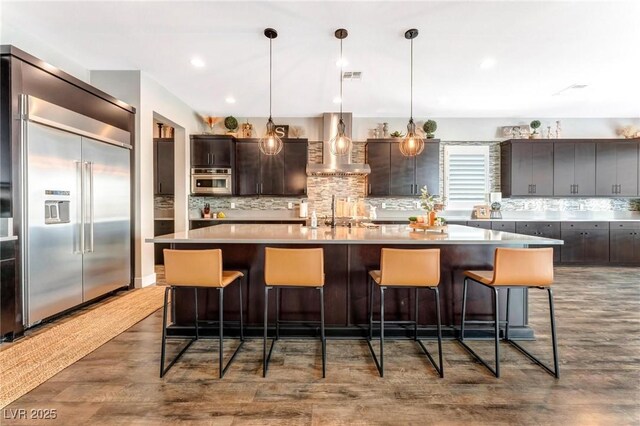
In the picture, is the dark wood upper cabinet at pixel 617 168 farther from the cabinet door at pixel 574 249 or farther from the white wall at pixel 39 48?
the white wall at pixel 39 48

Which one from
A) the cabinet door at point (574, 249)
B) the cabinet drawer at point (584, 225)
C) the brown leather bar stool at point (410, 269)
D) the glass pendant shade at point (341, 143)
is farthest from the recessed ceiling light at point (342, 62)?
the cabinet door at point (574, 249)

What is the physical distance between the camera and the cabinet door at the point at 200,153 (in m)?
5.82

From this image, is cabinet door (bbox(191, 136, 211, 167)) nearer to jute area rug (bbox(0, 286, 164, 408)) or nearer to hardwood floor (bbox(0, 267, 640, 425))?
jute area rug (bbox(0, 286, 164, 408))

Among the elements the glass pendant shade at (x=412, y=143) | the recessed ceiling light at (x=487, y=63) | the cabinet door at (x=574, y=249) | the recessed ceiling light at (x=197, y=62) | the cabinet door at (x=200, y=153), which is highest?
the recessed ceiling light at (x=197, y=62)

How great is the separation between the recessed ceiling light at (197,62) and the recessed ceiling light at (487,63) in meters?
3.54

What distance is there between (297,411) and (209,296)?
1405mm

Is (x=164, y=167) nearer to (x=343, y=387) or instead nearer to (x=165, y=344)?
(x=165, y=344)

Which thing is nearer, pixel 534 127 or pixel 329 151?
pixel 329 151

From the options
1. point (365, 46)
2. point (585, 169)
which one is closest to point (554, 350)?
point (365, 46)

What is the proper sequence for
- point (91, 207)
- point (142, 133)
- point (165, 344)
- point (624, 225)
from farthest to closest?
point (624, 225) → point (142, 133) → point (91, 207) → point (165, 344)

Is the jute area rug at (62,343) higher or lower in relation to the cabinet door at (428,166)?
lower

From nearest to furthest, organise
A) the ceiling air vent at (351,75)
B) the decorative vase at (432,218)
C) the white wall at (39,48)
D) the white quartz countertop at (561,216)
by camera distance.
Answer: the decorative vase at (432,218), the white wall at (39,48), the ceiling air vent at (351,75), the white quartz countertop at (561,216)

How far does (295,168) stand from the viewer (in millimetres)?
6078

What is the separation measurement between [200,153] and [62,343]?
3.97 metres
